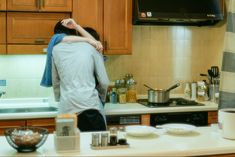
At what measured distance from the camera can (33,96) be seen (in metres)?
4.05

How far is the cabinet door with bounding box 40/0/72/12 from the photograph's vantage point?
12.0 ft

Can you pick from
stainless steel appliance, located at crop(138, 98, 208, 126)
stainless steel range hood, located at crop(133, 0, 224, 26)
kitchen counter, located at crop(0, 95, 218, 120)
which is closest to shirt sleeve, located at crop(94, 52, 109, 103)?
kitchen counter, located at crop(0, 95, 218, 120)

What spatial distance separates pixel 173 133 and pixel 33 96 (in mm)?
2096

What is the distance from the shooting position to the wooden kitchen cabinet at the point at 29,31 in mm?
3613

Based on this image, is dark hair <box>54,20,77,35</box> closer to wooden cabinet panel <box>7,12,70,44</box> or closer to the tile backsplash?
wooden cabinet panel <box>7,12,70,44</box>

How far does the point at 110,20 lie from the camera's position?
12.6 feet

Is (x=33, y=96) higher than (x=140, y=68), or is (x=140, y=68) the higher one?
(x=140, y=68)

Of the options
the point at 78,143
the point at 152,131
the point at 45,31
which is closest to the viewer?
the point at 78,143

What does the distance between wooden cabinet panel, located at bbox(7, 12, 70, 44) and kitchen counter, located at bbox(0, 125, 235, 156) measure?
1.60 metres

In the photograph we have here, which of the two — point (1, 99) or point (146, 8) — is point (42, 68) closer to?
point (1, 99)

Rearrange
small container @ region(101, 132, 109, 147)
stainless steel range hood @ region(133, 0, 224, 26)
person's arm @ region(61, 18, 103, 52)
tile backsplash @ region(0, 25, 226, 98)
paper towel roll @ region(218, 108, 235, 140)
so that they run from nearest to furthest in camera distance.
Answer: small container @ region(101, 132, 109, 147) → paper towel roll @ region(218, 108, 235, 140) → person's arm @ region(61, 18, 103, 52) → stainless steel range hood @ region(133, 0, 224, 26) → tile backsplash @ region(0, 25, 226, 98)

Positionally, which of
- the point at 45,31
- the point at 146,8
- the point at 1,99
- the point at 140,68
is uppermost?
the point at 146,8

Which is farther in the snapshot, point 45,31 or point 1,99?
point 1,99

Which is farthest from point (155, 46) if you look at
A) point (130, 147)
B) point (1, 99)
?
point (130, 147)
